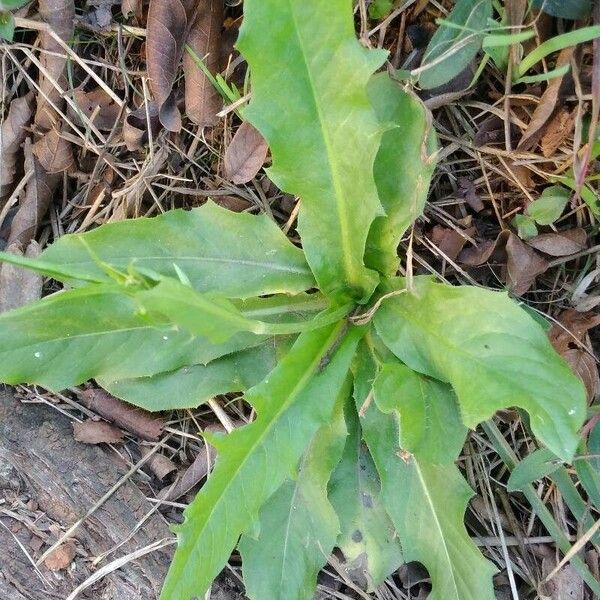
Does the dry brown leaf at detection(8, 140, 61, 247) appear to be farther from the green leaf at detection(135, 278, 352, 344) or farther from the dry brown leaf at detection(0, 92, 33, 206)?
the green leaf at detection(135, 278, 352, 344)

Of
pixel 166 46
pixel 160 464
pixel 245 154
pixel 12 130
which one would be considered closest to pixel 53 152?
pixel 12 130

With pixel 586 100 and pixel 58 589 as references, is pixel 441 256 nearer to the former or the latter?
pixel 586 100

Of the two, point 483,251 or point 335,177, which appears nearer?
point 335,177

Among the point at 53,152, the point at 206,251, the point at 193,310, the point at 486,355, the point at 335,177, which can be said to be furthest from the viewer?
the point at 53,152

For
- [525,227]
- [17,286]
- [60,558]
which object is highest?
[525,227]

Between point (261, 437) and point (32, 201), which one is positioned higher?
point (32, 201)

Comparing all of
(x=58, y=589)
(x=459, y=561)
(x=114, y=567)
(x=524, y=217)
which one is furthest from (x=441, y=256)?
(x=58, y=589)

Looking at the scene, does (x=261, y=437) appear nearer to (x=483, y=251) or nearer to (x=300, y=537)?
(x=300, y=537)
